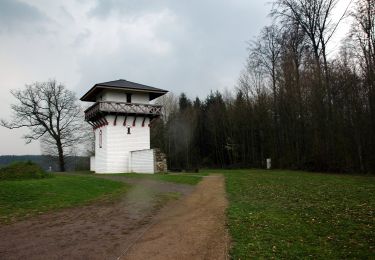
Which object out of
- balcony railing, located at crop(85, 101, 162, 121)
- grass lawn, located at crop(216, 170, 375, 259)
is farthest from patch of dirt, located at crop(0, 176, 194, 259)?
balcony railing, located at crop(85, 101, 162, 121)

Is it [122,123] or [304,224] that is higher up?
[122,123]

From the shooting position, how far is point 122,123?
104 feet

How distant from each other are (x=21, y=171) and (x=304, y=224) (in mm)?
16534

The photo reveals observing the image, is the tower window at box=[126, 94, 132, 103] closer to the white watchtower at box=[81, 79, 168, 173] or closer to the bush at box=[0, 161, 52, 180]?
the white watchtower at box=[81, 79, 168, 173]

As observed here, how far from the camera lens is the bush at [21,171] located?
763 inches

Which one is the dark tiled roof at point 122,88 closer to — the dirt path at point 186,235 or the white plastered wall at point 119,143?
the white plastered wall at point 119,143

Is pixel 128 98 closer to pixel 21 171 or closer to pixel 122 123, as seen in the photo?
pixel 122 123

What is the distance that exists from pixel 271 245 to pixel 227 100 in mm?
48028

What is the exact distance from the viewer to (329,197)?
1329 cm

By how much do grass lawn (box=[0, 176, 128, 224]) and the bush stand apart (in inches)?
134

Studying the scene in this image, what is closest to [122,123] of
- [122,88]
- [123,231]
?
[122,88]

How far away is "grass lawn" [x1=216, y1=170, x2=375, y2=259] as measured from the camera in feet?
23.4

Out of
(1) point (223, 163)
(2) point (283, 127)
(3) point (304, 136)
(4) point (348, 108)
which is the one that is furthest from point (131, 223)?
(1) point (223, 163)

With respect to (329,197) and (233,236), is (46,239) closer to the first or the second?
(233,236)
